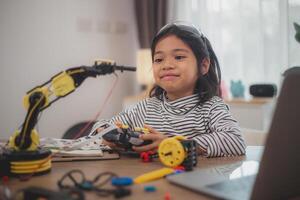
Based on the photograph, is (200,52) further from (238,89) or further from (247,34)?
(247,34)

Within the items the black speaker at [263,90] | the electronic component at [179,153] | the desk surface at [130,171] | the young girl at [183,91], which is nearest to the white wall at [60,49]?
the black speaker at [263,90]

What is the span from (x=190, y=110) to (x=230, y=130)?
266 millimetres

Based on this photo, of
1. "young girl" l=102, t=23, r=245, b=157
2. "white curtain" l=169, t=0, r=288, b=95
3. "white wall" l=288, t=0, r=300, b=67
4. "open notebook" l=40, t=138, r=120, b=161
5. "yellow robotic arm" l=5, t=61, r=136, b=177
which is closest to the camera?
"yellow robotic arm" l=5, t=61, r=136, b=177

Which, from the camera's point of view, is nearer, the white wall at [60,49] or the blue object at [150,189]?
the blue object at [150,189]

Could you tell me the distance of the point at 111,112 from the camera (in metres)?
3.56

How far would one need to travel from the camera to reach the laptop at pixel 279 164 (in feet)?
1.70

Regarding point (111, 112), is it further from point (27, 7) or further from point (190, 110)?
point (190, 110)

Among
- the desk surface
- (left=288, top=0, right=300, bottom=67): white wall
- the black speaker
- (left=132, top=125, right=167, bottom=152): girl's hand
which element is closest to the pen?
the desk surface

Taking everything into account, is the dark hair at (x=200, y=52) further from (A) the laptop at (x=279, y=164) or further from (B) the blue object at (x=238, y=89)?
(B) the blue object at (x=238, y=89)

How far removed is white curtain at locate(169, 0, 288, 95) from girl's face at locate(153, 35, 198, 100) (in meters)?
1.48

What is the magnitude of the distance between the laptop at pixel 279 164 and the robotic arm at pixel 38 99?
0.33 metres

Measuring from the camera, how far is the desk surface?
2.04 ft

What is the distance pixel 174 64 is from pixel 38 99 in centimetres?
64

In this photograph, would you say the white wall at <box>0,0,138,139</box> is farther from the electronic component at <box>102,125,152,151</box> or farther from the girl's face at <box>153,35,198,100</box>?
the electronic component at <box>102,125,152,151</box>
